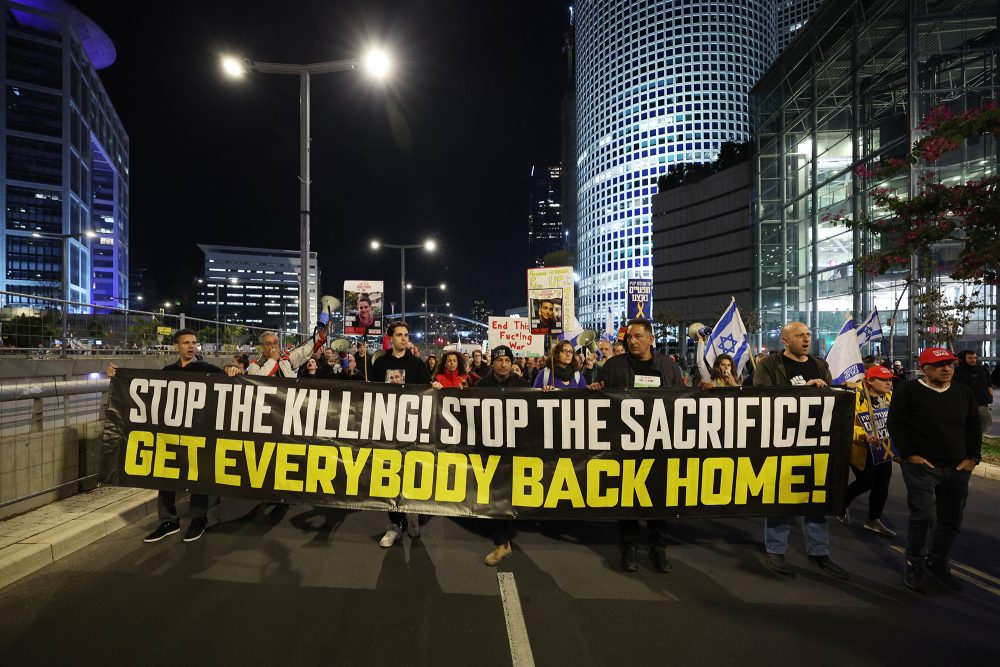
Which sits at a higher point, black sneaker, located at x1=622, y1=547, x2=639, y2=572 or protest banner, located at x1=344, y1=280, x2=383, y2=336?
protest banner, located at x1=344, y1=280, x2=383, y2=336

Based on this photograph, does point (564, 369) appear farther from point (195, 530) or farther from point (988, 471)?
point (988, 471)

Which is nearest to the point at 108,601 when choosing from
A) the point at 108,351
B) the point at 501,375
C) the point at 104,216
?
the point at 501,375

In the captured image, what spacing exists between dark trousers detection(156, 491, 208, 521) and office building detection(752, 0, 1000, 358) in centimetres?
1340

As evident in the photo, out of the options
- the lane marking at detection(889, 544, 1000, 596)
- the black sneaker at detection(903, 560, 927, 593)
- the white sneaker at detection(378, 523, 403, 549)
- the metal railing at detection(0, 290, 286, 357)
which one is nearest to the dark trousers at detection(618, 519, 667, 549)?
the black sneaker at detection(903, 560, 927, 593)

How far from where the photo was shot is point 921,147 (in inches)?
308

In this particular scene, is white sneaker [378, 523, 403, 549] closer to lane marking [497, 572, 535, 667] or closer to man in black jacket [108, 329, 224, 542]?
lane marking [497, 572, 535, 667]

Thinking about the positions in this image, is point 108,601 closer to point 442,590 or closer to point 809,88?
point 442,590

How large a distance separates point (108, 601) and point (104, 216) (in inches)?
4994

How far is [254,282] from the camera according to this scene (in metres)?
153

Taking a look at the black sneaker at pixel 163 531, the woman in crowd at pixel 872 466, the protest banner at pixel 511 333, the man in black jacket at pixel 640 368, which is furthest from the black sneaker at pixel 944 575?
the protest banner at pixel 511 333

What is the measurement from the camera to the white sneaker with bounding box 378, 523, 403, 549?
14.9 feet

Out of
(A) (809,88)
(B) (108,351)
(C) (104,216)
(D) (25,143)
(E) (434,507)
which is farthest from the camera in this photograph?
(C) (104,216)

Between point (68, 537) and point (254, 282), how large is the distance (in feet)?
544

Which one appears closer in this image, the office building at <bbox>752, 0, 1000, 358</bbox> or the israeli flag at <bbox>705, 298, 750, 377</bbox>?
the israeli flag at <bbox>705, 298, 750, 377</bbox>
